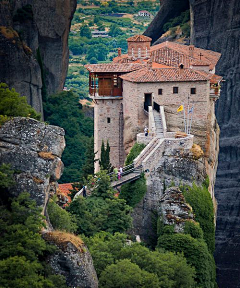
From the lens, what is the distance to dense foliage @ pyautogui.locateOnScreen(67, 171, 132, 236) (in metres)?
60.8

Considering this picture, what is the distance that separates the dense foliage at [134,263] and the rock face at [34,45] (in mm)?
34410

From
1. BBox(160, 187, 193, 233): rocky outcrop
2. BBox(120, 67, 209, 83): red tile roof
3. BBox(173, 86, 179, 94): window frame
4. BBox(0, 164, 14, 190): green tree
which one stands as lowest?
BBox(160, 187, 193, 233): rocky outcrop

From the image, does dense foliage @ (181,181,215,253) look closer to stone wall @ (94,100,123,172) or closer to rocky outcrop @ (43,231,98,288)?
stone wall @ (94,100,123,172)

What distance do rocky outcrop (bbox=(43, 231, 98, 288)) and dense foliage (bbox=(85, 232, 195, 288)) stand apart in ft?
13.2

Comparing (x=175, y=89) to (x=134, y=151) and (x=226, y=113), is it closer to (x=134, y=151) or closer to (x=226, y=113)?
(x=134, y=151)

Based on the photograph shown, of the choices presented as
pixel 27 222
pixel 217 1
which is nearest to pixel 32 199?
pixel 27 222

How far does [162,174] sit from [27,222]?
21.6m

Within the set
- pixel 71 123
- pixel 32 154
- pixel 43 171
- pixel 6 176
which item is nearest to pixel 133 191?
pixel 43 171

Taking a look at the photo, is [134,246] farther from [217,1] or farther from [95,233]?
[217,1]

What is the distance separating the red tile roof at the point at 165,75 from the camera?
240 ft

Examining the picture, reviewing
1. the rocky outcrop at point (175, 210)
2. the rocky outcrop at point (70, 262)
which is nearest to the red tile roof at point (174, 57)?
the rocky outcrop at point (175, 210)

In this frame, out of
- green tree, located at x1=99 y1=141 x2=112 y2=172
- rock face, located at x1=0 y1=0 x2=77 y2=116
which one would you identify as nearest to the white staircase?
green tree, located at x1=99 y1=141 x2=112 y2=172

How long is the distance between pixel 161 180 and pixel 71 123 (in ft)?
159

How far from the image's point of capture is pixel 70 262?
4809 centimetres
